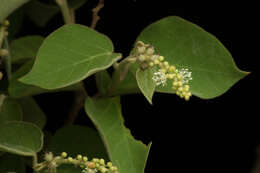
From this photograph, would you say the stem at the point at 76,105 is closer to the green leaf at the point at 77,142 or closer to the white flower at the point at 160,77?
the green leaf at the point at 77,142

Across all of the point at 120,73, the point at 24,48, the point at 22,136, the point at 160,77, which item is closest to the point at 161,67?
the point at 160,77

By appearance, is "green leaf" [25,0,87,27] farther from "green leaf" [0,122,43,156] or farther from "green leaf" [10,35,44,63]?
"green leaf" [0,122,43,156]

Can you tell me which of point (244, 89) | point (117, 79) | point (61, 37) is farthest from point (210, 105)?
point (61, 37)

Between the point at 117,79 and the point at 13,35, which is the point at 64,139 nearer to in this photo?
the point at 117,79

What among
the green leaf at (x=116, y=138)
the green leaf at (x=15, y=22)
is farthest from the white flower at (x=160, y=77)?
the green leaf at (x=15, y=22)

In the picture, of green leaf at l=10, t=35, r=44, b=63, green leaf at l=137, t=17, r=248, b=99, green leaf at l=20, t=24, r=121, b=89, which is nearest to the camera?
green leaf at l=20, t=24, r=121, b=89

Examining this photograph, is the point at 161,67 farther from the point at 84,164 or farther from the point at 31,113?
the point at 31,113

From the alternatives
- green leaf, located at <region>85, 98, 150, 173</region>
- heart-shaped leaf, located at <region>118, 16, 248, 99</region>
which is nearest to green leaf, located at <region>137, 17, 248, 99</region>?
heart-shaped leaf, located at <region>118, 16, 248, 99</region>
